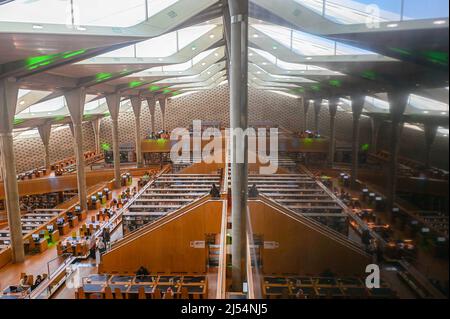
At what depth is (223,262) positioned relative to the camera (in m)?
9.34

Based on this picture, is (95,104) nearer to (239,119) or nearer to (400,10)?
(239,119)

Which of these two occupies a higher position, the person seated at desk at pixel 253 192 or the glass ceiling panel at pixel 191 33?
the glass ceiling panel at pixel 191 33

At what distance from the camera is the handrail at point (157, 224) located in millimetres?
11328

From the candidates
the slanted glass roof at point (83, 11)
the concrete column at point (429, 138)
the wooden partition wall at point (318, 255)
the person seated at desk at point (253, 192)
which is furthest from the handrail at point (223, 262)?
the concrete column at point (429, 138)

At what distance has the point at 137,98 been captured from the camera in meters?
25.5

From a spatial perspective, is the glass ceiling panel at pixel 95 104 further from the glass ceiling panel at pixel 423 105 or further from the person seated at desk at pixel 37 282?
the glass ceiling panel at pixel 423 105

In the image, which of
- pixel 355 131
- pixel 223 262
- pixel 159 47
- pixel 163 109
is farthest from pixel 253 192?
pixel 163 109

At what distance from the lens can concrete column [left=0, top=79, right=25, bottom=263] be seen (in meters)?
11.4

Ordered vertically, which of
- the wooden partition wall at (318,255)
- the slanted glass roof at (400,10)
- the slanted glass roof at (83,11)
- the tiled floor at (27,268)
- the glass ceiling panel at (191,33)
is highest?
the glass ceiling panel at (191,33)

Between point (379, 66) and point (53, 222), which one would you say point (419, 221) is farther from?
point (53, 222)

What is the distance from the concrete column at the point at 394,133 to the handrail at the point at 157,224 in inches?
431
